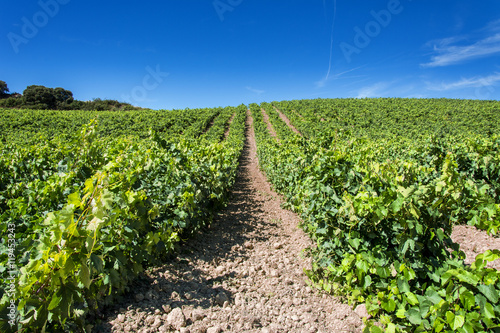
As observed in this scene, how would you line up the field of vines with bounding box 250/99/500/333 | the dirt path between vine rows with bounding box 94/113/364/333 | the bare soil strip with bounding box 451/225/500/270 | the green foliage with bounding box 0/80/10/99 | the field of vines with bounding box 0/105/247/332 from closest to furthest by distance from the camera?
1. the field of vines with bounding box 0/105/247/332
2. the field of vines with bounding box 250/99/500/333
3. the dirt path between vine rows with bounding box 94/113/364/333
4. the bare soil strip with bounding box 451/225/500/270
5. the green foliage with bounding box 0/80/10/99

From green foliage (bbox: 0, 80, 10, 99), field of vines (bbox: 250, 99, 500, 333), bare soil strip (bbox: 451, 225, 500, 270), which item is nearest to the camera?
field of vines (bbox: 250, 99, 500, 333)

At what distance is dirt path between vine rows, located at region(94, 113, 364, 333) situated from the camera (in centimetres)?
248

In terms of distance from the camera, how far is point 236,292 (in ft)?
10.3

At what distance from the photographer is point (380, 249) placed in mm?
2758

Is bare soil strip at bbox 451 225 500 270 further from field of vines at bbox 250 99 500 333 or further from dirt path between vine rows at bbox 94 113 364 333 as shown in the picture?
dirt path between vine rows at bbox 94 113 364 333

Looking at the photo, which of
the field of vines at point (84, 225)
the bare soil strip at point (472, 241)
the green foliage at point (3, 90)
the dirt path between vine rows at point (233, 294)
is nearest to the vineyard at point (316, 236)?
the field of vines at point (84, 225)

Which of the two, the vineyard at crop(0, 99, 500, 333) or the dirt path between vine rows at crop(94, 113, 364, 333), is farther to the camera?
the dirt path between vine rows at crop(94, 113, 364, 333)

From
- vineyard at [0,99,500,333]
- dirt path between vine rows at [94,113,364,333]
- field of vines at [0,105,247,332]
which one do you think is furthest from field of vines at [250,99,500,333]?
field of vines at [0,105,247,332]

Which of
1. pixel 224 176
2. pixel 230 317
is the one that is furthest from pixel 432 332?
pixel 224 176

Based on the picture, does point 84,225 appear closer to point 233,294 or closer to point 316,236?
point 233,294

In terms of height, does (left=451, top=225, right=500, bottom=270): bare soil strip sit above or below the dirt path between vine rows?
below

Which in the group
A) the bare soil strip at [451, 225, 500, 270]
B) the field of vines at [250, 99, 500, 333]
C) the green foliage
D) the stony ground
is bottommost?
the bare soil strip at [451, 225, 500, 270]

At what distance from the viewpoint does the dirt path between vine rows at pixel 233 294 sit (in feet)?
8.13

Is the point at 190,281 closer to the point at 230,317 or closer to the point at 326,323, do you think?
the point at 230,317
